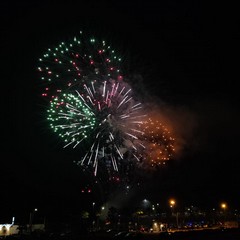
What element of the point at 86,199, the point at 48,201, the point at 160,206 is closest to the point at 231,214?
the point at 160,206

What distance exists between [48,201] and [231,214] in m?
46.3

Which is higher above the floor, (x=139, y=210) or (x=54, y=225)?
(x=139, y=210)

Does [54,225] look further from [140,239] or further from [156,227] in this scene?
[140,239]

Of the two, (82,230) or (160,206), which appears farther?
(160,206)

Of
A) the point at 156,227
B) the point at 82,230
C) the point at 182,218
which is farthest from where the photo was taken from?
the point at 182,218

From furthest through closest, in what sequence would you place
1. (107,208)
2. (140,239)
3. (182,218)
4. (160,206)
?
(160,206)
(182,218)
(107,208)
(140,239)

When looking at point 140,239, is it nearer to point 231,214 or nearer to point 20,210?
point 20,210

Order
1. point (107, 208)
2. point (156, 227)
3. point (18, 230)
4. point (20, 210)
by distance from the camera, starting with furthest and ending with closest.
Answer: point (107, 208) → point (156, 227) → point (20, 210) → point (18, 230)

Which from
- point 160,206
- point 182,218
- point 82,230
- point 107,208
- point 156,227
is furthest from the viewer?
point 160,206

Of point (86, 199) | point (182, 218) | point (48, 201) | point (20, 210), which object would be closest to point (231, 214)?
point (182, 218)

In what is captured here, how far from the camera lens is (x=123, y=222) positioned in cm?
7394

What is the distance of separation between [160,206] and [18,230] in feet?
157

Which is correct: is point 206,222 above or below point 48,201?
below

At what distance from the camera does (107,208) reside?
70.8 meters
